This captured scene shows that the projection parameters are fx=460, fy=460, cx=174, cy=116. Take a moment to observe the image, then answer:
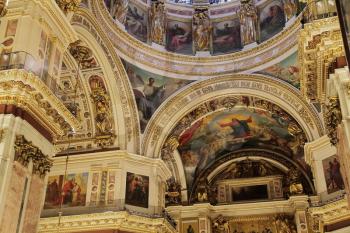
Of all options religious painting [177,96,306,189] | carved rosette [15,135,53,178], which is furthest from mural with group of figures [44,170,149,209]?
carved rosette [15,135,53,178]

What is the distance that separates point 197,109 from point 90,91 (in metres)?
3.81

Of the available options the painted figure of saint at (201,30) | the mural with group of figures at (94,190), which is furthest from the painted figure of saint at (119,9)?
the mural with group of figures at (94,190)

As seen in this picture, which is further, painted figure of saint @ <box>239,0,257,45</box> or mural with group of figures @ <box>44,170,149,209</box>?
painted figure of saint @ <box>239,0,257,45</box>

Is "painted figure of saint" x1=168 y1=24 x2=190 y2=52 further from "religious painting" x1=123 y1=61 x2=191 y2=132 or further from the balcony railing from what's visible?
the balcony railing

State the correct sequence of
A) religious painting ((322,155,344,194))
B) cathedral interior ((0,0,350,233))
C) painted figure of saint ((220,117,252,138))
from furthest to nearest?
painted figure of saint ((220,117,252,138)) → religious painting ((322,155,344,194)) → cathedral interior ((0,0,350,233))

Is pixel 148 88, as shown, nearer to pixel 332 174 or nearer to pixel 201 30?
pixel 201 30

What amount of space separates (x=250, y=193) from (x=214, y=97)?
4762mm

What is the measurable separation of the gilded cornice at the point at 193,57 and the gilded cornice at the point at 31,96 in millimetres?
5826

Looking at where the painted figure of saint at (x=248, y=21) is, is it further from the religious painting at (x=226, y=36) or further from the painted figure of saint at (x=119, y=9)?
the painted figure of saint at (x=119, y=9)

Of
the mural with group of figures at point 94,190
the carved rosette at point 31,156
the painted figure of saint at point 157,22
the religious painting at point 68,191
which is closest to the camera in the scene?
the carved rosette at point 31,156

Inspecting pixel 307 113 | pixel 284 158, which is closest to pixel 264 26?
pixel 307 113

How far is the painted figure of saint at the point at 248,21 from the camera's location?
637 inches

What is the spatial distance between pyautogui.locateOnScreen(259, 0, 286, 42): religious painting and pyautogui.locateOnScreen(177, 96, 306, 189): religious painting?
2.35 m

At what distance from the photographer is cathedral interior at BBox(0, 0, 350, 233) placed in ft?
29.2
